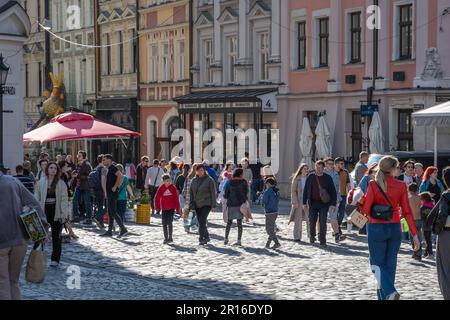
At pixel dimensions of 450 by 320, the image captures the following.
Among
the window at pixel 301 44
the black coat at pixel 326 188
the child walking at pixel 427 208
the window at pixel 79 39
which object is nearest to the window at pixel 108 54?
the window at pixel 79 39

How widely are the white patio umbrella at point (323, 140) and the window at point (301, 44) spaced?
325 cm

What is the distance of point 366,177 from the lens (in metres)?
22.8

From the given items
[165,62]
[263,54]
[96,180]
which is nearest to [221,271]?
[96,180]

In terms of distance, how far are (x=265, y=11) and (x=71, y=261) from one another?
77.2 ft

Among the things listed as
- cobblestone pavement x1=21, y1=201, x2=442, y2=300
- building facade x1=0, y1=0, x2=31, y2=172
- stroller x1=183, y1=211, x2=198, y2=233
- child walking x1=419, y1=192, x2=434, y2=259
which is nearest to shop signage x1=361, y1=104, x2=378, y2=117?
building facade x1=0, y1=0, x2=31, y2=172

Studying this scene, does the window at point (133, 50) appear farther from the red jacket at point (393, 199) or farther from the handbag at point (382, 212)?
the handbag at point (382, 212)

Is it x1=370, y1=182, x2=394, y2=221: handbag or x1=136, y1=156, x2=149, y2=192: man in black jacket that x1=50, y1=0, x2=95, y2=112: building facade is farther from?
x1=370, y1=182, x2=394, y2=221: handbag

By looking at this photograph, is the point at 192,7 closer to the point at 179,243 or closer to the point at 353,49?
the point at 353,49

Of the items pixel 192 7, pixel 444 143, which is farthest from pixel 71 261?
pixel 192 7

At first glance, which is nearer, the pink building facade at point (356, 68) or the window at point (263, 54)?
the pink building facade at point (356, 68)

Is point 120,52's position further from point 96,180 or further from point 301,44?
point 96,180

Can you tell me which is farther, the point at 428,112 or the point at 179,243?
the point at 428,112

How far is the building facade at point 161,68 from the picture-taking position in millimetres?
49219

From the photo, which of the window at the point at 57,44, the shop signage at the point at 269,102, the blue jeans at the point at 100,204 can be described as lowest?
the blue jeans at the point at 100,204
